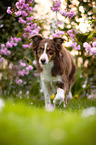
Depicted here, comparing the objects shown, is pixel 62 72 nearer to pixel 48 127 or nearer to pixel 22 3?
pixel 22 3

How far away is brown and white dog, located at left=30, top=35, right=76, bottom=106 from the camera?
4.06m

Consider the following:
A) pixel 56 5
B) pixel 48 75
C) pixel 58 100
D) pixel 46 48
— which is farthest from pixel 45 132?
pixel 56 5

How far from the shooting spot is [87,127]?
41.4 inches

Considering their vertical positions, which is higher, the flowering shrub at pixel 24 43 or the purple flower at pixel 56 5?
the purple flower at pixel 56 5

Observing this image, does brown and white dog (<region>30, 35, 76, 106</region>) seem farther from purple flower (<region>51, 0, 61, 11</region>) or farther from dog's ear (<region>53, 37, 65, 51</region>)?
purple flower (<region>51, 0, 61, 11</region>)

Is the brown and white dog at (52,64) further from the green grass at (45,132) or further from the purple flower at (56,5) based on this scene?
the green grass at (45,132)

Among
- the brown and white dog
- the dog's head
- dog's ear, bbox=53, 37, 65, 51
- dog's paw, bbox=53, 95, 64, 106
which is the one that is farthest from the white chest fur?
dog's paw, bbox=53, 95, 64, 106

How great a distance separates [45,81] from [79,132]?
360cm

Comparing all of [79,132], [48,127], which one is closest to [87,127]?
[79,132]

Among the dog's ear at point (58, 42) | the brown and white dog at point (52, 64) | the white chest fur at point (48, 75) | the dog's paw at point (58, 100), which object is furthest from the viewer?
the white chest fur at point (48, 75)

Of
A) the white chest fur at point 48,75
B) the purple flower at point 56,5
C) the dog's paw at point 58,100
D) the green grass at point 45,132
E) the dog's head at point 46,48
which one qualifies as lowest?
the green grass at point 45,132

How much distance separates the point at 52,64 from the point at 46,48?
17.3 inches

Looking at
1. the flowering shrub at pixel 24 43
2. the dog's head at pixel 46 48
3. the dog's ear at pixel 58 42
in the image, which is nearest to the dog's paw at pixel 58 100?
the dog's head at pixel 46 48

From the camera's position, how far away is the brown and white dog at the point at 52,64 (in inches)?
160
